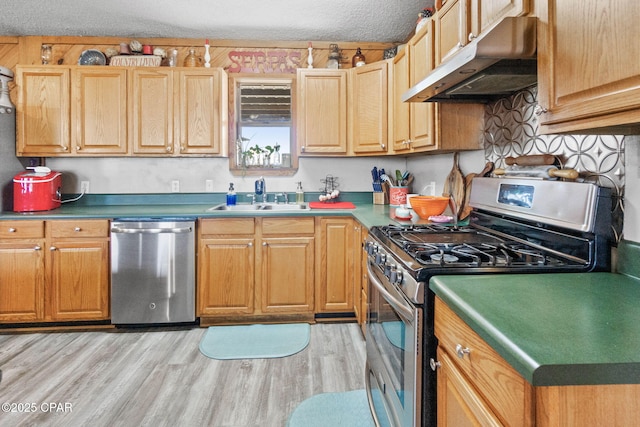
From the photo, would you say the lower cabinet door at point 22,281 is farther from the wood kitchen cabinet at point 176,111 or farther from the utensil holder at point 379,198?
the utensil holder at point 379,198

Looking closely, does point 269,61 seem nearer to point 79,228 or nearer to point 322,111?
point 322,111

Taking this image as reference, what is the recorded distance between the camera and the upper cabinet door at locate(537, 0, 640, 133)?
82 centimetres

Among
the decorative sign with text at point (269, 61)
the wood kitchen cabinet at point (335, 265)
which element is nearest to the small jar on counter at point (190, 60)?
the decorative sign with text at point (269, 61)

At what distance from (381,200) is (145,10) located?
7.72ft

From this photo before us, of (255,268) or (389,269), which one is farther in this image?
(255,268)

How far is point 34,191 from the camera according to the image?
2.86 metres

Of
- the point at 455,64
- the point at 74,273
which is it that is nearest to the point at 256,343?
the point at 74,273

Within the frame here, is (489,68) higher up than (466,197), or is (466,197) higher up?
(489,68)

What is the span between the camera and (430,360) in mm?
1150

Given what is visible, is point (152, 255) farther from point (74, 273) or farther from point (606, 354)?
point (606, 354)

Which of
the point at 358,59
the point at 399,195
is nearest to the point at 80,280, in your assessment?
the point at 399,195

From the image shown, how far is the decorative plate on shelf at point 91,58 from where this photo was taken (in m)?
3.16

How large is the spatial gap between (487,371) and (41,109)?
11.7 ft

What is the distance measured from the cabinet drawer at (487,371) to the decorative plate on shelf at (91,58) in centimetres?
340
